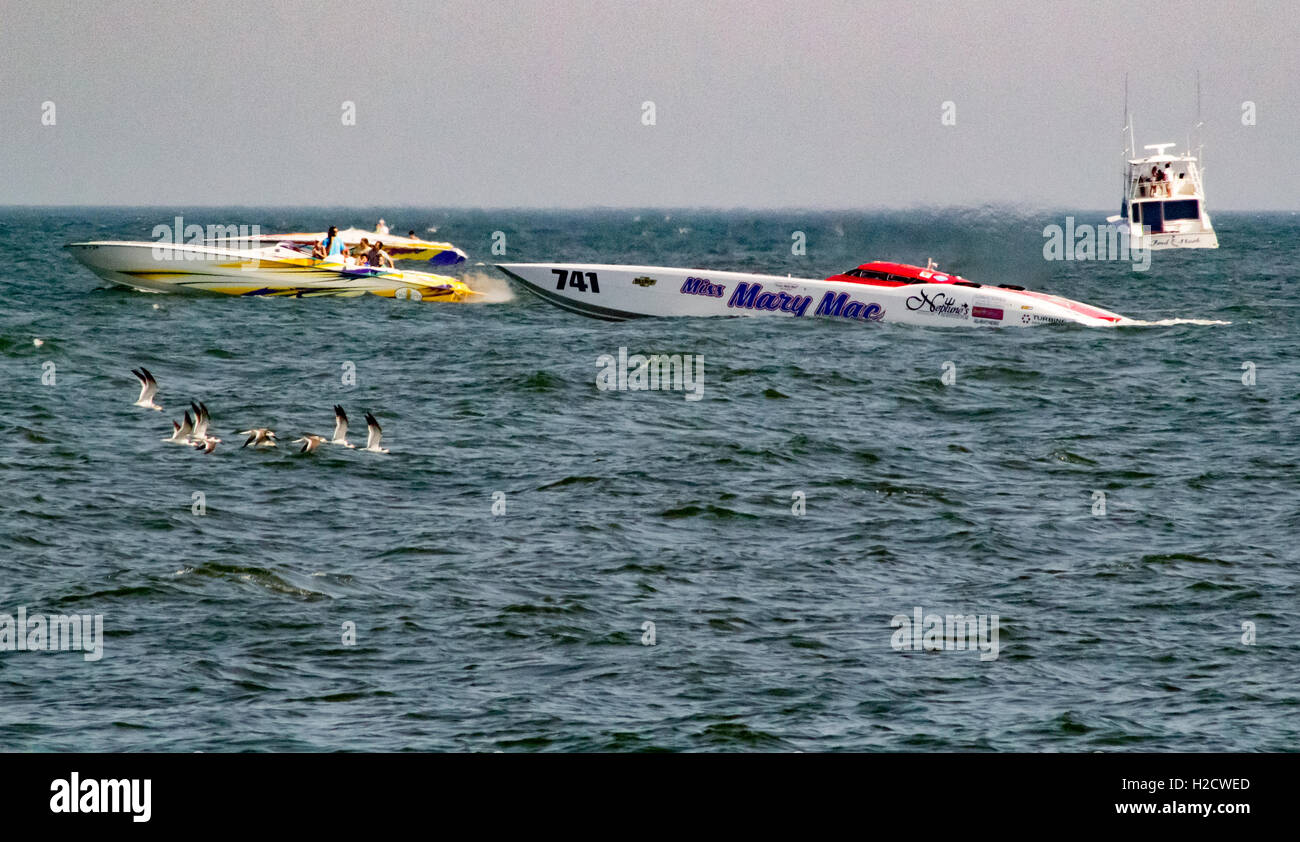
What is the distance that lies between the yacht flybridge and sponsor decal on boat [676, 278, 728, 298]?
183 feet

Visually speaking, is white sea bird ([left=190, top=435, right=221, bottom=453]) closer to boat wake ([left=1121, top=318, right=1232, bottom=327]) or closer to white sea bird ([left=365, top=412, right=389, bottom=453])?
white sea bird ([left=365, top=412, right=389, bottom=453])

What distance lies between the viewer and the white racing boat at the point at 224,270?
36.1 meters

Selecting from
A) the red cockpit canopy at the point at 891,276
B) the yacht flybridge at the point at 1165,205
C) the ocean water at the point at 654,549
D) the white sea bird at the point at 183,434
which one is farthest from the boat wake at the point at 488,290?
the yacht flybridge at the point at 1165,205

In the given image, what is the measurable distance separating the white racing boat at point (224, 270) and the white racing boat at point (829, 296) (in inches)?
275

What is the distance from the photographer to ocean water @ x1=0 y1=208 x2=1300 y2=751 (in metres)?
10.2


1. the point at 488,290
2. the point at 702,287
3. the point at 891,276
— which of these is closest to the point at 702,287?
the point at 702,287

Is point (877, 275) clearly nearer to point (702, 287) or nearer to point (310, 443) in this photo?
point (702, 287)

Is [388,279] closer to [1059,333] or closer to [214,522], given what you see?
[1059,333]

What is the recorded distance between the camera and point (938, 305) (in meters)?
33.1

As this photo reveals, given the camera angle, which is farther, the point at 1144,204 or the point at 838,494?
the point at 1144,204

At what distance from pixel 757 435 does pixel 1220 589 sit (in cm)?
877

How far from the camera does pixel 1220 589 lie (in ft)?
44.4
